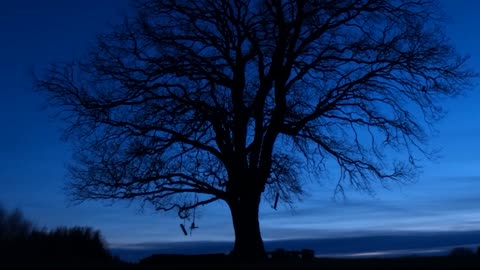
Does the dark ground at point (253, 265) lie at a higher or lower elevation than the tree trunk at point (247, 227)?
lower

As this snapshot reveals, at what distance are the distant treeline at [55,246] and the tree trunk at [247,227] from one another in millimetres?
4128

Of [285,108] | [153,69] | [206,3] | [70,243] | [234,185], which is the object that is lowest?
[70,243]

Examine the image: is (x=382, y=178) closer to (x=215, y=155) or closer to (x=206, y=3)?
(x=215, y=155)

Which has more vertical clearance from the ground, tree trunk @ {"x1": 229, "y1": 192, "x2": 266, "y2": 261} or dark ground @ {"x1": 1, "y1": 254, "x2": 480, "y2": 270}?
tree trunk @ {"x1": 229, "y1": 192, "x2": 266, "y2": 261}

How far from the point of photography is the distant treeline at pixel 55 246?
16.6 metres

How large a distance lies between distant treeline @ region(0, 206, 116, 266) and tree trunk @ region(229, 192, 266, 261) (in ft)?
13.5

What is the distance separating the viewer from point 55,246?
18359 millimetres

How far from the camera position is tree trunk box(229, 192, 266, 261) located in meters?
20.6

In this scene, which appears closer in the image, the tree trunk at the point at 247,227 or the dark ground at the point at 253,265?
the dark ground at the point at 253,265

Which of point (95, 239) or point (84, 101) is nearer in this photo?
point (95, 239)

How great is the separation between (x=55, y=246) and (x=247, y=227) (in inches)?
238

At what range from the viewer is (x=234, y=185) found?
21.1 meters

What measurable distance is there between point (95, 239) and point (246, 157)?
560cm

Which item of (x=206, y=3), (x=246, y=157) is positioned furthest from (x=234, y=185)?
(x=206, y=3)
